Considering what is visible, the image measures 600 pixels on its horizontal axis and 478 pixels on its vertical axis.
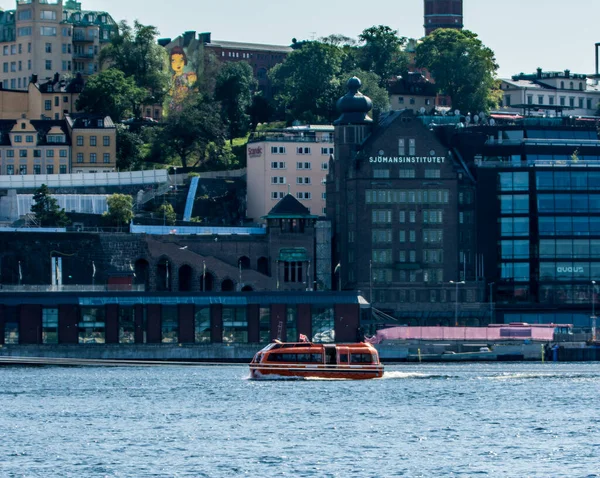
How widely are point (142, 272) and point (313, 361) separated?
6081 centimetres

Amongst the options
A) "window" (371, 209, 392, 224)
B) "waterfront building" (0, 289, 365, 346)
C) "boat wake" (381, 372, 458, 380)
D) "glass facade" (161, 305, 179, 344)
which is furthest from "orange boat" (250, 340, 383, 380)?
"window" (371, 209, 392, 224)

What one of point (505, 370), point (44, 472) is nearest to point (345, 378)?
point (505, 370)

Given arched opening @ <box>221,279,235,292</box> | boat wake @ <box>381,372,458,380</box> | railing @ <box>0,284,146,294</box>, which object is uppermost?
arched opening @ <box>221,279,235,292</box>

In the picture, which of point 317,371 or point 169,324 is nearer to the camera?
point 317,371

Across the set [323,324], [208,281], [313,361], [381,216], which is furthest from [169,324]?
[381,216]

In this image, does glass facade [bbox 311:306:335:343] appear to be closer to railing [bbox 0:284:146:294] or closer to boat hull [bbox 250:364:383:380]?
railing [bbox 0:284:146:294]

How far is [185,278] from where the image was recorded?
199500 mm

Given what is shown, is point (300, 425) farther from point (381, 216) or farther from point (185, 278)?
point (381, 216)

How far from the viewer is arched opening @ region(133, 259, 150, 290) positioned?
19638 cm

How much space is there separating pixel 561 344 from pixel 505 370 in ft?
75.4

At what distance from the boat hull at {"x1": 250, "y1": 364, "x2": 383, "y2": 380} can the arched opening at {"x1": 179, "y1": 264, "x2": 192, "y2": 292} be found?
5885 centimetres

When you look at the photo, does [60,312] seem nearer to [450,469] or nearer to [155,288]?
[155,288]

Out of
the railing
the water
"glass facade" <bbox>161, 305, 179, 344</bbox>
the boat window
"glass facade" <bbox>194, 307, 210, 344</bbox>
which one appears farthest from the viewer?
the railing

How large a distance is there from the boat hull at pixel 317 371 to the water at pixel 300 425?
3.20ft
